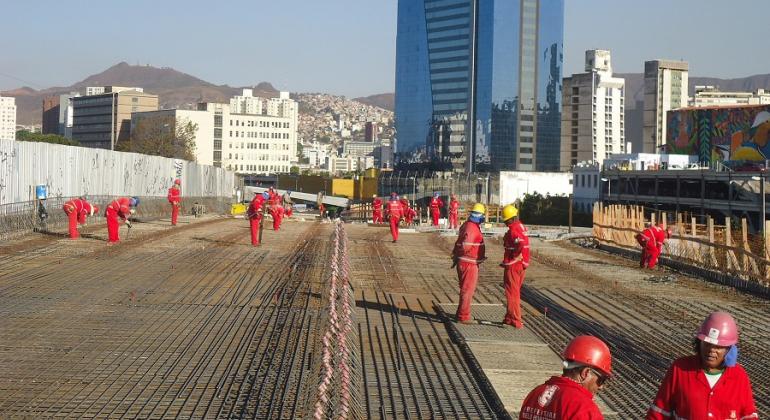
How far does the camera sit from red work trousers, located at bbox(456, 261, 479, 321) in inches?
549

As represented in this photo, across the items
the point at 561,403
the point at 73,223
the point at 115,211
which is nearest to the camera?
the point at 561,403

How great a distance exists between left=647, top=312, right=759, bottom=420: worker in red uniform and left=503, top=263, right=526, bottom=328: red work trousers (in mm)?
8000

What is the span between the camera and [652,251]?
2550 cm

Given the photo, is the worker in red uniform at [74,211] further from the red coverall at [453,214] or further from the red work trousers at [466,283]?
the red coverall at [453,214]

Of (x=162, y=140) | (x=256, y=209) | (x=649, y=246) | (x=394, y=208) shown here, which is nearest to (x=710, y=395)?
(x=649, y=246)

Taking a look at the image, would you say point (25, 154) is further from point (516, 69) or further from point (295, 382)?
point (516, 69)

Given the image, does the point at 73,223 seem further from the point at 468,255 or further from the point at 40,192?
the point at 468,255

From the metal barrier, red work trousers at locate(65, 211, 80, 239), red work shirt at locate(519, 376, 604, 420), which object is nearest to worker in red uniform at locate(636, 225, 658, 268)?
the metal barrier

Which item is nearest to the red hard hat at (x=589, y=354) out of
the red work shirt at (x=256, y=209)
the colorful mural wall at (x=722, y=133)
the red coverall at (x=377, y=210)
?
the red work shirt at (x=256, y=209)

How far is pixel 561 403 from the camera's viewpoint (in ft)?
15.4

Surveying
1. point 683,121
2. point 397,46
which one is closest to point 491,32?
point 397,46

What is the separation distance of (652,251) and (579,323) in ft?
36.4

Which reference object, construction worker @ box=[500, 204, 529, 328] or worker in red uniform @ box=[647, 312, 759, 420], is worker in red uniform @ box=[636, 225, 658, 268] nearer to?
construction worker @ box=[500, 204, 529, 328]

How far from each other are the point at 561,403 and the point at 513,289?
30.0ft
